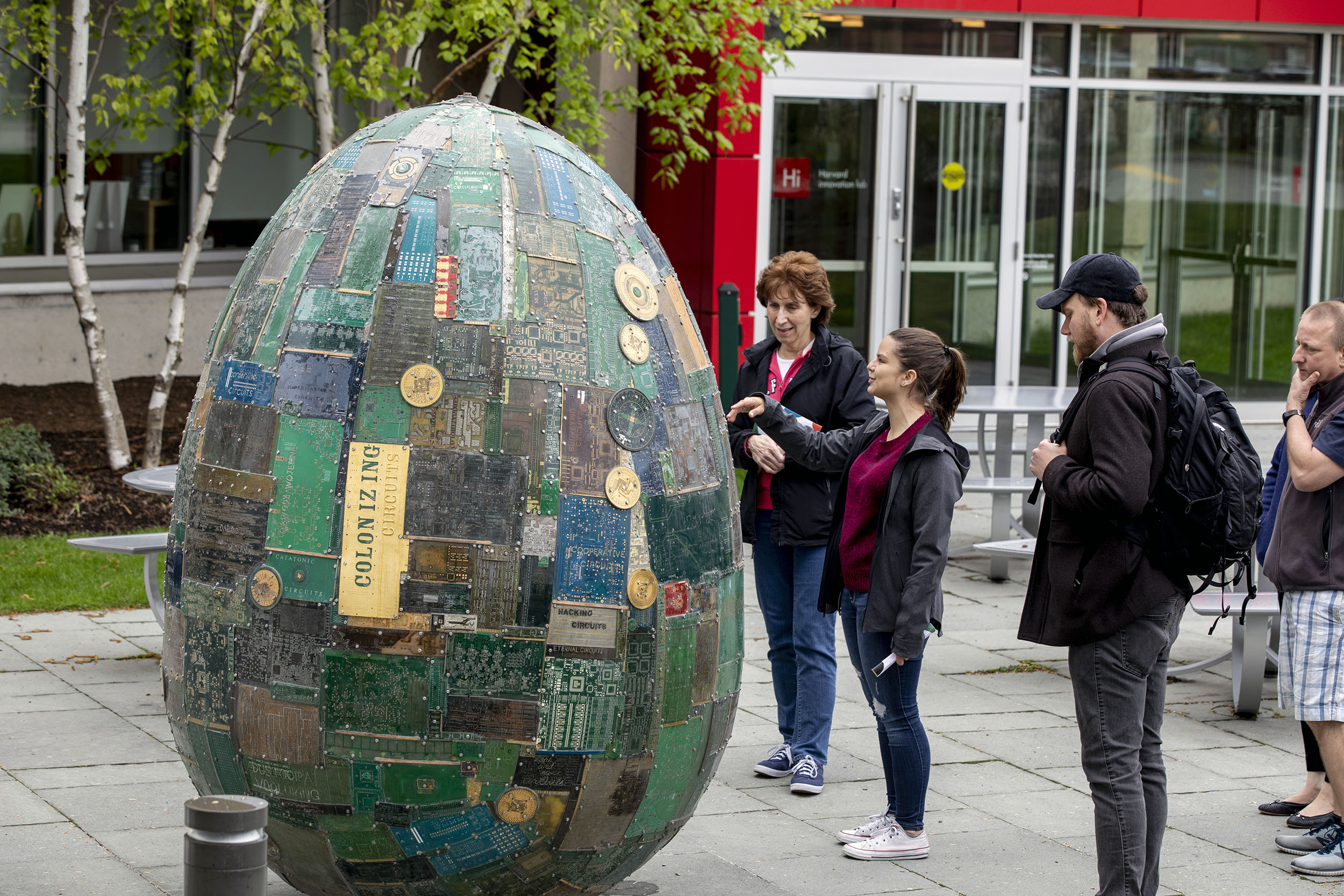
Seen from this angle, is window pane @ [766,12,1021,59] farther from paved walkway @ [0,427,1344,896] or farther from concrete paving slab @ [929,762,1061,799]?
concrete paving slab @ [929,762,1061,799]

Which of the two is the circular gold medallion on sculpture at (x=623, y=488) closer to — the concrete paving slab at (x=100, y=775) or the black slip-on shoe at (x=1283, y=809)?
the concrete paving slab at (x=100, y=775)

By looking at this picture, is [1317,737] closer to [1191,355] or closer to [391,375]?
[391,375]

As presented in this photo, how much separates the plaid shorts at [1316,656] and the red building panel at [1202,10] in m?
10.8

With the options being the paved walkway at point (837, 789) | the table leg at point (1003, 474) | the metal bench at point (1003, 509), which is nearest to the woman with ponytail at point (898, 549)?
the paved walkway at point (837, 789)

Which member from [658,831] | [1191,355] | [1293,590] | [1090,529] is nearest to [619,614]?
[658,831]

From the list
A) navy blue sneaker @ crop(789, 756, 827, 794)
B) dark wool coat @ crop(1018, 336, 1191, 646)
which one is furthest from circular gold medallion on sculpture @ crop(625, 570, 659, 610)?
navy blue sneaker @ crop(789, 756, 827, 794)

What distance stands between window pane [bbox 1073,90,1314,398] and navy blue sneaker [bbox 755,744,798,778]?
10.4m

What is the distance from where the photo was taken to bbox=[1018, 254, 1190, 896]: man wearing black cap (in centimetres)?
420

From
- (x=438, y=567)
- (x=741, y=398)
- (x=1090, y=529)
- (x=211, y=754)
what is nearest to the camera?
(x=438, y=567)

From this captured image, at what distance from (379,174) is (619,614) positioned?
1214 mm

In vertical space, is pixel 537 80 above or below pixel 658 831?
above

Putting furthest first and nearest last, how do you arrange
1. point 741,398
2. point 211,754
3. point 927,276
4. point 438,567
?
point 927,276 < point 741,398 < point 211,754 < point 438,567

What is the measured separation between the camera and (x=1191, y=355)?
15.4 metres

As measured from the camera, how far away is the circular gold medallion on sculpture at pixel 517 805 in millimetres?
3639
